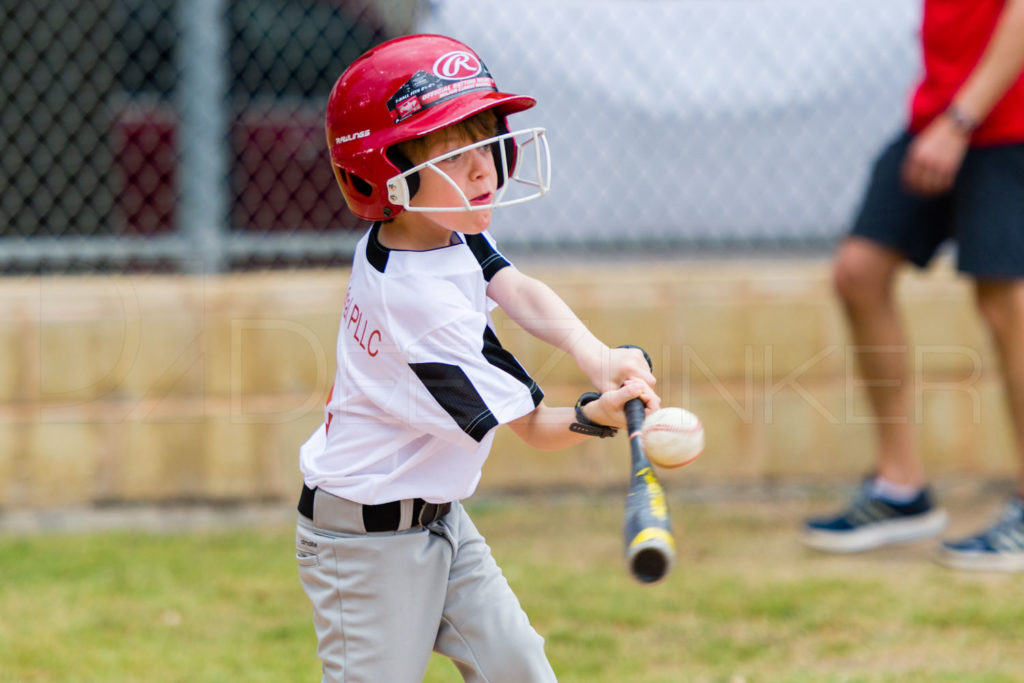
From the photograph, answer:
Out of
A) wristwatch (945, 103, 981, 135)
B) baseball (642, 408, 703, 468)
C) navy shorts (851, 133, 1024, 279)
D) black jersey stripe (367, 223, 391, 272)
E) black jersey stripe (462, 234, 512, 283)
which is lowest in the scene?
navy shorts (851, 133, 1024, 279)

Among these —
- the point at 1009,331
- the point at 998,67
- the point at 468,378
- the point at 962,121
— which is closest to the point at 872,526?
the point at 1009,331

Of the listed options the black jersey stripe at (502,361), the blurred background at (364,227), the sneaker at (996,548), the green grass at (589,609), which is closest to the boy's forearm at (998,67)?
the blurred background at (364,227)

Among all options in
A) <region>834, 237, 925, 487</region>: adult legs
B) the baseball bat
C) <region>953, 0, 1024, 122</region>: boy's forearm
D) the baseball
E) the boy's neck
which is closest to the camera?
the baseball bat

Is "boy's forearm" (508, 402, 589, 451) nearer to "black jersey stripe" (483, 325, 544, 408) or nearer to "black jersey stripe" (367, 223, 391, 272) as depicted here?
"black jersey stripe" (483, 325, 544, 408)

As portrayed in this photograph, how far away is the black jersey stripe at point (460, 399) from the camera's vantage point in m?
1.95

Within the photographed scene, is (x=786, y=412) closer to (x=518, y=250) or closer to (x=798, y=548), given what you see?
(x=798, y=548)

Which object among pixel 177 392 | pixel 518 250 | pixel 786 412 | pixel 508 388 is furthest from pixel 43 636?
pixel 786 412

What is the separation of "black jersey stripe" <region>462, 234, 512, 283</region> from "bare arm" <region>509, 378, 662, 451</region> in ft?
0.86

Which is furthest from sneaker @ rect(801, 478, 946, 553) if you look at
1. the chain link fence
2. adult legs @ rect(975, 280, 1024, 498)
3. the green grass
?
the chain link fence

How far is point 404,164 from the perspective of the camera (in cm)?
206

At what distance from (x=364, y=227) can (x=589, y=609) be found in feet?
6.14

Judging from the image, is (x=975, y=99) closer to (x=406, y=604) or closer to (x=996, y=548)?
(x=996, y=548)

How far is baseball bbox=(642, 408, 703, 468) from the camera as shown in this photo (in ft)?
6.21

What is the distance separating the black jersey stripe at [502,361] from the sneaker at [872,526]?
2.08 m
